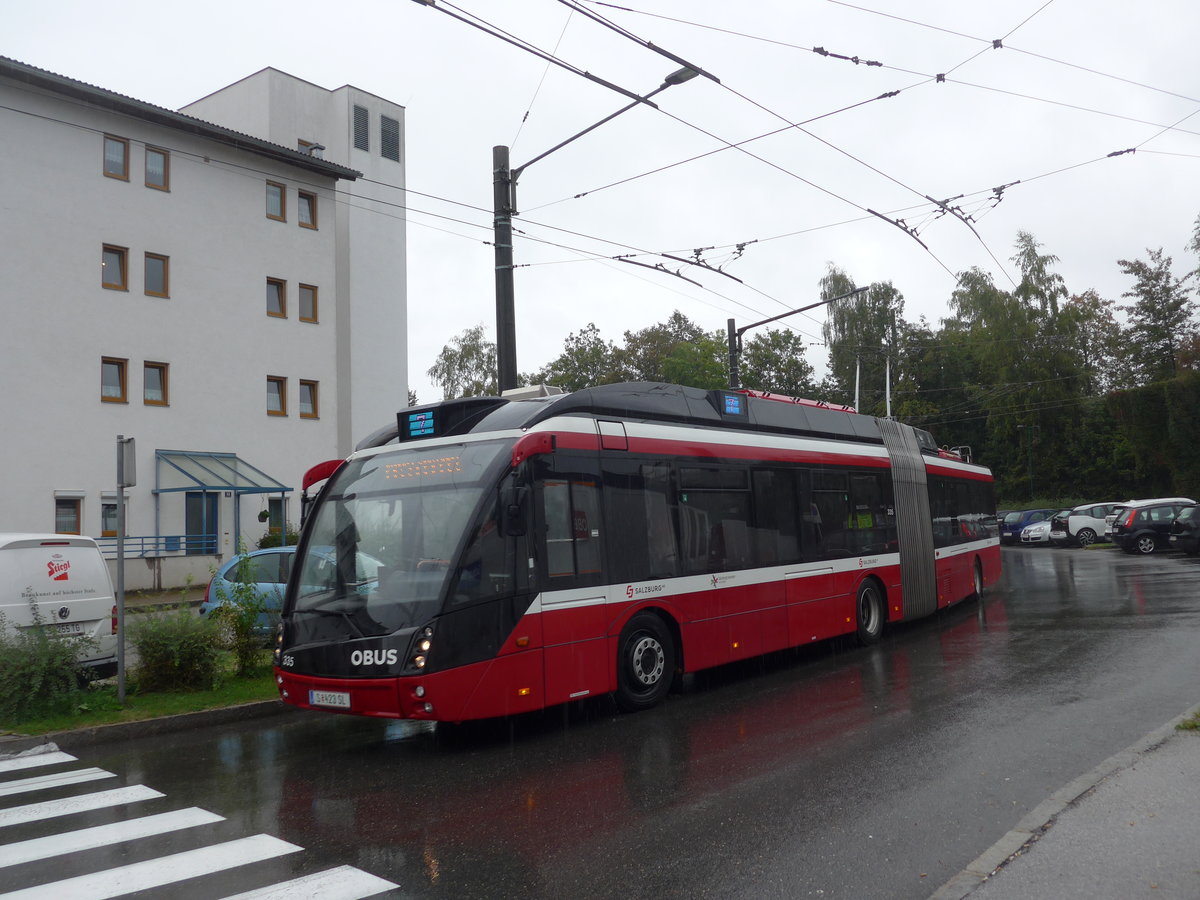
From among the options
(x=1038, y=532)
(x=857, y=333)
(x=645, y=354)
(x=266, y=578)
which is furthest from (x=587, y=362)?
(x=266, y=578)

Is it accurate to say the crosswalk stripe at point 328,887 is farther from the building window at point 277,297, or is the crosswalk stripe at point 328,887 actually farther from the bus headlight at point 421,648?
the building window at point 277,297

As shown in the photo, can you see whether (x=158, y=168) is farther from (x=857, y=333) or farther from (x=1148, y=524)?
(x=857, y=333)

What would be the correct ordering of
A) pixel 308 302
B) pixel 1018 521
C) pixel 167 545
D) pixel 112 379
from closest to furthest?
pixel 112 379 < pixel 167 545 < pixel 308 302 < pixel 1018 521

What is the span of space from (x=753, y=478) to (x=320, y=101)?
3229 centimetres

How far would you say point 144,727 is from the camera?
9.16m

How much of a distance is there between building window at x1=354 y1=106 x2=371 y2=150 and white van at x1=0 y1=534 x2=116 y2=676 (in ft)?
98.6

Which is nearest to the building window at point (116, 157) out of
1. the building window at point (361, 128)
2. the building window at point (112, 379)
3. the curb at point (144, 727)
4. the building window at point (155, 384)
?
the building window at point (112, 379)

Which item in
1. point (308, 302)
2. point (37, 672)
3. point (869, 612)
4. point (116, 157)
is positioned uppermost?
point (116, 157)

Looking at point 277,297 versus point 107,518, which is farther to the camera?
point 277,297

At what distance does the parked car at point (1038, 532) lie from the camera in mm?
43438

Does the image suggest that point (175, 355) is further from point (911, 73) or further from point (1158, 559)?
point (1158, 559)

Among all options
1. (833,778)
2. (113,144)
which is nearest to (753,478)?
(833,778)

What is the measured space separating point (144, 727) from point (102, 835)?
331 cm

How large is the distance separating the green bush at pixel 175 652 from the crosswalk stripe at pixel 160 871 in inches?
203
